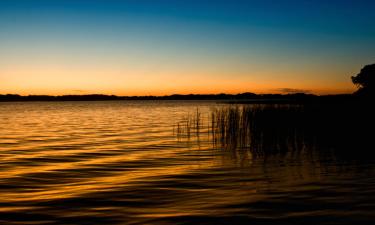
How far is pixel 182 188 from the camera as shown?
9.16 meters

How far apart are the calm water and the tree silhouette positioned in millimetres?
39012

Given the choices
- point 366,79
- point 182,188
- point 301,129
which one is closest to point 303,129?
point 301,129

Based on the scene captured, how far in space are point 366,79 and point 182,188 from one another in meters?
49.2

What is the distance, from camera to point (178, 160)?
549 inches

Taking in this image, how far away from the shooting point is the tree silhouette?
159 ft

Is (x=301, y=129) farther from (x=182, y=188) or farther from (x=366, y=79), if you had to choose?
(x=366, y=79)

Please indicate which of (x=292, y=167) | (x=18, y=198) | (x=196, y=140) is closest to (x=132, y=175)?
(x=18, y=198)

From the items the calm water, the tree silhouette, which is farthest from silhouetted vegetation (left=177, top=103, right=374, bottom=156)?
the tree silhouette

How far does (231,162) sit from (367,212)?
21.6 feet

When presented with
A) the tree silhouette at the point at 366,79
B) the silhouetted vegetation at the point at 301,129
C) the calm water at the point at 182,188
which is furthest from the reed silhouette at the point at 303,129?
the tree silhouette at the point at 366,79

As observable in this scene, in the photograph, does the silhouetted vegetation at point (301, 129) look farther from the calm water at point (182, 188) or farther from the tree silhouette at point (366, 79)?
the tree silhouette at point (366, 79)

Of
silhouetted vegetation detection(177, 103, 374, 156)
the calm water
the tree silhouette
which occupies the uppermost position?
the tree silhouette

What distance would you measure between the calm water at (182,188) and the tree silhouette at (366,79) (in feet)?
128

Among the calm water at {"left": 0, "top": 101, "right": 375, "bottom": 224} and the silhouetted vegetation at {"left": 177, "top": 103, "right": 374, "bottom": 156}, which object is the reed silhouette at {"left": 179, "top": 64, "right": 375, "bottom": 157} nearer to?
the silhouetted vegetation at {"left": 177, "top": 103, "right": 374, "bottom": 156}
